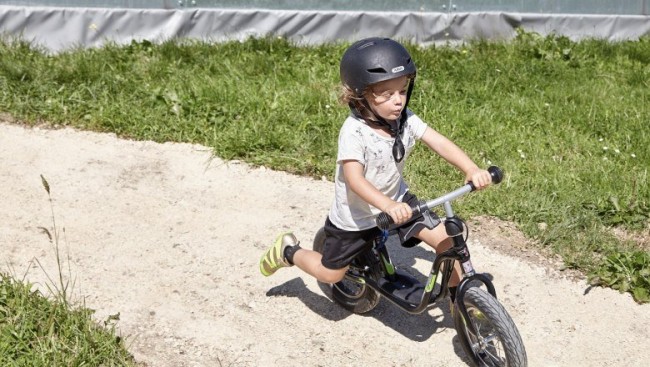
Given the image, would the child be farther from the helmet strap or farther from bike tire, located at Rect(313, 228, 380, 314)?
bike tire, located at Rect(313, 228, 380, 314)

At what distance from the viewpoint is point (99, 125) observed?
22.1 feet

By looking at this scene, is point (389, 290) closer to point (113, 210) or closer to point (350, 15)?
point (113, 210)

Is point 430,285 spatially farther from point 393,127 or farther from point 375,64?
point 375,64

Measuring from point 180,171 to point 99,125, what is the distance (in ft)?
2.87

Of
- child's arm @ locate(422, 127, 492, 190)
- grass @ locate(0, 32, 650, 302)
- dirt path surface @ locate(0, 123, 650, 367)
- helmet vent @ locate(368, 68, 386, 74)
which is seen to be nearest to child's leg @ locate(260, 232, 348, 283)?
dirt path surface @ locate(0, 123, 650, 367)

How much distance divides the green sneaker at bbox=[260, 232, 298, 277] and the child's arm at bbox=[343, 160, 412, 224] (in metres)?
0.82

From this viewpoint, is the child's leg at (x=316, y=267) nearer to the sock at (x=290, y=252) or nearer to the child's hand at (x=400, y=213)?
the sock at (x=290, y=252)

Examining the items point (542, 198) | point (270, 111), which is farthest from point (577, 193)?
point (270, 111)

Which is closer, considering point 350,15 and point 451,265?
point 451,265

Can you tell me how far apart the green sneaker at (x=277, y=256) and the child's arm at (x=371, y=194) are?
0.82 m

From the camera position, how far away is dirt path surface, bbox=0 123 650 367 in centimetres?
458

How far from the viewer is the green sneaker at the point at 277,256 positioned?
4.85 meters

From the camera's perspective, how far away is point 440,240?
4328 mm

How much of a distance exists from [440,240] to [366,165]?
0.52m
